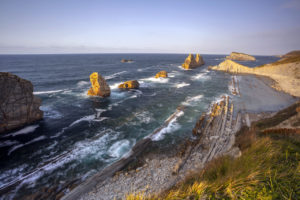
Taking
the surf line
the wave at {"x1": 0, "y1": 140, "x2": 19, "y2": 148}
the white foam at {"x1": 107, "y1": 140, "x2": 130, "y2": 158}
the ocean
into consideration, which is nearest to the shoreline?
the surf line

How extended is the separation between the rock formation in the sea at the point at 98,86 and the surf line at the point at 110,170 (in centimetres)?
1923

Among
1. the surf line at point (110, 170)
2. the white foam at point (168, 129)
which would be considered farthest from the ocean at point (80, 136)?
the surf line at point (110, 170)

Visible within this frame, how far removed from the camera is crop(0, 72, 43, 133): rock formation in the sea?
16.8 meters

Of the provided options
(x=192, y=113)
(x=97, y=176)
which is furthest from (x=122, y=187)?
(x=192, y=113)

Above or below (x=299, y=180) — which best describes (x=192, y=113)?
below

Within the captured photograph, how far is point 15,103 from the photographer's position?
57.8 feet

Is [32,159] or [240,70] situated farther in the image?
[240,70]

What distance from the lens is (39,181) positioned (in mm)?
11078

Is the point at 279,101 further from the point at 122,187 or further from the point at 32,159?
the point at 32,159

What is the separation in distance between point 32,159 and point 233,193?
58.8 ft

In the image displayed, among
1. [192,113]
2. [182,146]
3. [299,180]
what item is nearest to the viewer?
[299,180]

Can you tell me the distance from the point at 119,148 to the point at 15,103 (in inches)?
627

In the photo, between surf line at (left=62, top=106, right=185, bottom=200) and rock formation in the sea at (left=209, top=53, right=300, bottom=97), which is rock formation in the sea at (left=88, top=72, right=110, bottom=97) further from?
rock formation in the sea at (left=209, top=53, right=300, bottom=97)

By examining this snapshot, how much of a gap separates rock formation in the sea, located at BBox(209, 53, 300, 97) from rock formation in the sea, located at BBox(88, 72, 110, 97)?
47198 mm
